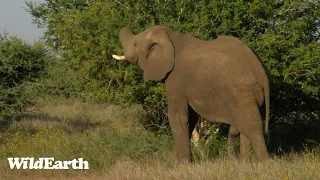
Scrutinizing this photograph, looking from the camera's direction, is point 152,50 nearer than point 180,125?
No

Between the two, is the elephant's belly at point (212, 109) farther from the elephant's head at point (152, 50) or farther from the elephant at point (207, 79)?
the elephant's head at point (152, 50)

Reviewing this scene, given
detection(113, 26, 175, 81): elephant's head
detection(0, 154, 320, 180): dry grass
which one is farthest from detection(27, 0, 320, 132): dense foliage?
detection(0, 154, 320, 180): dry grass

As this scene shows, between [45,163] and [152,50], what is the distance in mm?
3367

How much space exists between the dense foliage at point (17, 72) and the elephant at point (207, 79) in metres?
4.68

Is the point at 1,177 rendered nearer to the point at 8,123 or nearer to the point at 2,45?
the point at 2,45

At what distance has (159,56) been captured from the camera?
9594mm

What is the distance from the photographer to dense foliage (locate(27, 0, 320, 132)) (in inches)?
429

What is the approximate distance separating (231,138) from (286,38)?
2.80m

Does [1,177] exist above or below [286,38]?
below

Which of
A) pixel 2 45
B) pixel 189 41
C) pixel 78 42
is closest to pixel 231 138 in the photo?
pixel 189 41

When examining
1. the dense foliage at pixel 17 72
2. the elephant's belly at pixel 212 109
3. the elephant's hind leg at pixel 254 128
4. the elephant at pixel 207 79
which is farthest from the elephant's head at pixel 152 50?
the dense foliage at pixel 17 72

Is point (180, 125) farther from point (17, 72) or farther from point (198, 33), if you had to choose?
point (17, 72)

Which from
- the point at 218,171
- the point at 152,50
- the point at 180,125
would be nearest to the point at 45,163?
the point at 180,125

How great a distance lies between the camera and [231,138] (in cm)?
985
